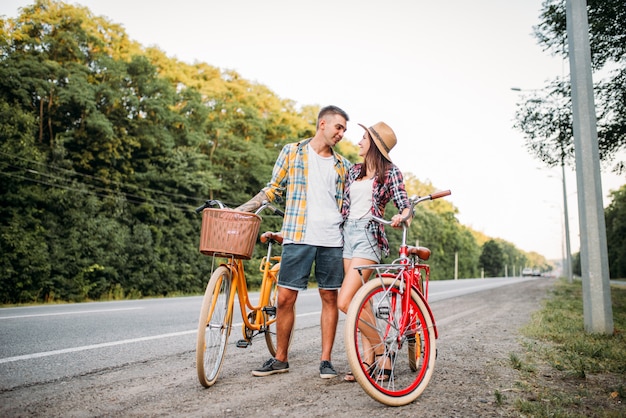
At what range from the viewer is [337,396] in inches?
124

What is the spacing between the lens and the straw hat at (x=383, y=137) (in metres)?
3.73

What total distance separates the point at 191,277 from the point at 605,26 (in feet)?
55.9

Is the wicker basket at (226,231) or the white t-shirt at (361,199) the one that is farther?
the white t-shirt at (361,199)

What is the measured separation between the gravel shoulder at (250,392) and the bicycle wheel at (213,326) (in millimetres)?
145

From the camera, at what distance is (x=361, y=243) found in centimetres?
363

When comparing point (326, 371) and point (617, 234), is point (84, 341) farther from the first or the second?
point (617, 234)

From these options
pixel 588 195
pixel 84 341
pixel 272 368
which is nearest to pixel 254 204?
pixel 272 368

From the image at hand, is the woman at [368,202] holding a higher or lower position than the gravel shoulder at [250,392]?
higher

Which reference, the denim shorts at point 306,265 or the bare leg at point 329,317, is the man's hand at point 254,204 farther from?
the bare leg at point 329,317

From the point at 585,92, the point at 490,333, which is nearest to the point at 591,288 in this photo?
the point at 490,333

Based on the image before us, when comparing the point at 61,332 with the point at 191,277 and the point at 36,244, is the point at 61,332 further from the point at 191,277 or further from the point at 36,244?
the point at 191,277

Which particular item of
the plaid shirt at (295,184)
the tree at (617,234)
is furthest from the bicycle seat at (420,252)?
the tree at (617,234)

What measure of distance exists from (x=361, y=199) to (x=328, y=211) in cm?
30

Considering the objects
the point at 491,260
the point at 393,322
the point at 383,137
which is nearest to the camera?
the point at 393,322
